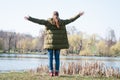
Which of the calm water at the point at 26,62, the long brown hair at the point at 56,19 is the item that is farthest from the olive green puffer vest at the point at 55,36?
the calm water at the point at 26,62

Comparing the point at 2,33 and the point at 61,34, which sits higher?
the point at 2,33

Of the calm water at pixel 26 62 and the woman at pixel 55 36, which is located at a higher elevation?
→ the woman at pixel 55 36

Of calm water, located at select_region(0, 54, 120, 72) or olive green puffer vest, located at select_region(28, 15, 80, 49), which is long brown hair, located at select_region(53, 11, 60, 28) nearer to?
olive green puffer vest, located at select_region(28, 15, 80, 49)

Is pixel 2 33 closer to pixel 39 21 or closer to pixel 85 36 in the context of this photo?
pixel 85 36

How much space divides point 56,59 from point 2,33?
9953cm

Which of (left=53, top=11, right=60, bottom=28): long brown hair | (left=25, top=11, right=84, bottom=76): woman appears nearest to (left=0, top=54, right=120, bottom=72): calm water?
(left=25, top=11, right=84, bottom=76): woman

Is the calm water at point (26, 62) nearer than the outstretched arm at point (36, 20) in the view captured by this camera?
No

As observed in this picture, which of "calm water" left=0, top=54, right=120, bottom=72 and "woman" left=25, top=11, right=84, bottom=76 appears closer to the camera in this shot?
"woman" left=25, top=11, right=84, bottom=76

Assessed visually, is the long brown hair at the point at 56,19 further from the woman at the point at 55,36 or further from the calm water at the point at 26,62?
the calm water at the point at 26,62

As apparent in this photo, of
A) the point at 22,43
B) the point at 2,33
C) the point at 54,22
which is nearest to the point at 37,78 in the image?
the point at 54,22

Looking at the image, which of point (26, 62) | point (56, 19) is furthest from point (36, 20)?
point (26, 62)

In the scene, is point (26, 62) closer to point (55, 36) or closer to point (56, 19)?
point (55, 36)

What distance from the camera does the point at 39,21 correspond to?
1086cm

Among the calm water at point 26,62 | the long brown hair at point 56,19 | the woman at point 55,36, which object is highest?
the long brown hair at point 56,19
